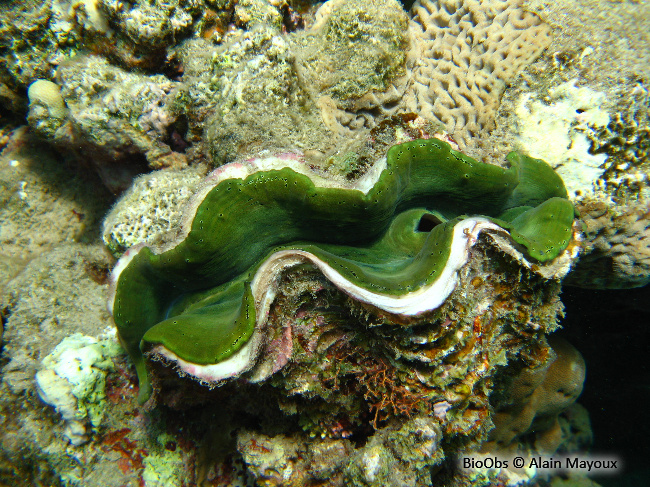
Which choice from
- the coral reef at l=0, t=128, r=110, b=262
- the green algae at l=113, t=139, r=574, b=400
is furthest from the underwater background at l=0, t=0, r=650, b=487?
the coral reef at l=0, t=128, r=110, b=262

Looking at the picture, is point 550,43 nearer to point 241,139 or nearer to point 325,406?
point 241,139

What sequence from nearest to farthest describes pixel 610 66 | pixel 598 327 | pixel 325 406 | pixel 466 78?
pixel 325 406 → pixel 610 66 → pixel 466 78 → pixel 598 327

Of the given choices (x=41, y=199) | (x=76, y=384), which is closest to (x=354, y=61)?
(x=76, y=384)

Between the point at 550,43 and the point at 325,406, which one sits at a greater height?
the point at 550,43

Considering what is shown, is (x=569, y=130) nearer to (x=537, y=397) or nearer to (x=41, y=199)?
(x=537, y=397)

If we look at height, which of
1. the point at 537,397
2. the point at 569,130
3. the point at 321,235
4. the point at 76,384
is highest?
the point at 569,130

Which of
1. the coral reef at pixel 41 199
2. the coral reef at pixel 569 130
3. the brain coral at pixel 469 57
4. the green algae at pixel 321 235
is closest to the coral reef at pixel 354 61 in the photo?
the brain coral at pixel 469 57

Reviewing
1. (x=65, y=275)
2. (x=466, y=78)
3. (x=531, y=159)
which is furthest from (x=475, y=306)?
(x=65, y=275)
